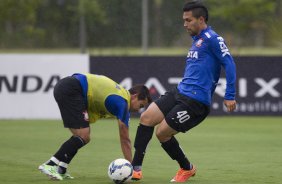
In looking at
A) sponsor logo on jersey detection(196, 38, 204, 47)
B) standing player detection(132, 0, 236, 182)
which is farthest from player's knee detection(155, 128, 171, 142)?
sponsor logo on jersey detection(196, 38, 204, 47)

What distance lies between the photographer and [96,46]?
27.5 metres

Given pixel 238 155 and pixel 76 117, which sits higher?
pixel 76 117

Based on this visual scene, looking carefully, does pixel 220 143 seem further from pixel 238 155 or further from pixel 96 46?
pixel 96 46

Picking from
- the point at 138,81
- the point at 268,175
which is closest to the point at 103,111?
the point at 268,175

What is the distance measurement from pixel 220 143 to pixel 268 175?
17.4ft

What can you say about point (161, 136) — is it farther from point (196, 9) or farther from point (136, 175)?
point (196, 9)

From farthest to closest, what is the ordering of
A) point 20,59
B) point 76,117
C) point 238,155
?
point 20,59, point 238,155, point 76,117

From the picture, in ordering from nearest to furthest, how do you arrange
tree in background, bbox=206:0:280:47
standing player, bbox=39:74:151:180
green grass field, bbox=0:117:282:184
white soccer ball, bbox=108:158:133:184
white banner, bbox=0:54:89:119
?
1. white soccer ball, bbox=108:158:133:184
2. standing player, bbox=39:74:151:180
3. green grass field, bbox=0:117:282:184
4. white banner, bbox=0:54:89:119
5. tree in background, bbox=206:0:280:47

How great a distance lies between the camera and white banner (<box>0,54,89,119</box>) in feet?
74.0

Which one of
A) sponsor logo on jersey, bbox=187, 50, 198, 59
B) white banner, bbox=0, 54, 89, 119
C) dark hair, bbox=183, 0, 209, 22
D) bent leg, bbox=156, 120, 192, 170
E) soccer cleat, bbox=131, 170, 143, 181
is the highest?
Answer: dark hair, bbox=183, 0, 209, 22

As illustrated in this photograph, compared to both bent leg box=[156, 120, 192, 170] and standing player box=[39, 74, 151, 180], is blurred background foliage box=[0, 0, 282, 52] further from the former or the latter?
bent leg box=[156, 120, 192, 170]

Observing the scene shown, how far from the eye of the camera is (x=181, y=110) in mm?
10547

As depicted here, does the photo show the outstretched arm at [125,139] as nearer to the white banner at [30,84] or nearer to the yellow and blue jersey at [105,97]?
the yellow and blue jersey at [105,97]

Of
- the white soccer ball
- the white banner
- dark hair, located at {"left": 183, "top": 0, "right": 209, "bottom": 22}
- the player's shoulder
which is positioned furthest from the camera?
the white banner
